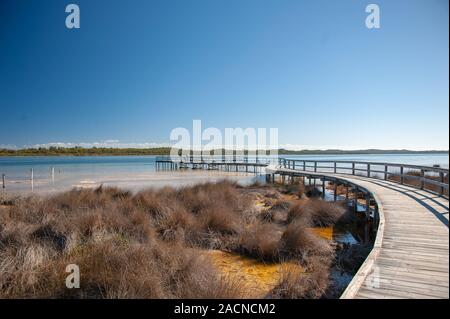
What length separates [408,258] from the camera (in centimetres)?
469

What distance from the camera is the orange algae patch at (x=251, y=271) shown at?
520cm

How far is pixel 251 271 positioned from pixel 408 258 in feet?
9.39

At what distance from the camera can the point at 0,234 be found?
6.92 m

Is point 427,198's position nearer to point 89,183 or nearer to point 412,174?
point 412,174

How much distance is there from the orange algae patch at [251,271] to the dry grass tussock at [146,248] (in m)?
0.23

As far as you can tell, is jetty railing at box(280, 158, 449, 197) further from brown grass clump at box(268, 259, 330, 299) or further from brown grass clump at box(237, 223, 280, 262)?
brown grass clump at box(268, 259, 330, 299)

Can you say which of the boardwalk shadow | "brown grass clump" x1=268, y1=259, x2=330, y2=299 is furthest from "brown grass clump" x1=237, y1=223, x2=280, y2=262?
the boardwalk shadow

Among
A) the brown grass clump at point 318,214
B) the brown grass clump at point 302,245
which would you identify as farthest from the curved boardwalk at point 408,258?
the brown grass clump at point 318,214

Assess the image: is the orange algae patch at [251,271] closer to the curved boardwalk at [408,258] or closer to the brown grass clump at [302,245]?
the brown grass clump at [302,245]

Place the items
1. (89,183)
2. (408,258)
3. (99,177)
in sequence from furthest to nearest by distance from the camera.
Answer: (99,177), (89,183), (408,258)

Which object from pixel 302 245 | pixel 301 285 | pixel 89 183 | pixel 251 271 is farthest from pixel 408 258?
pixel 89 183

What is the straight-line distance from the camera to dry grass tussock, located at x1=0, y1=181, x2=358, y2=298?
4.57 m

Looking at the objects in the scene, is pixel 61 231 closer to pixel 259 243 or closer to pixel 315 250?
pixel 259 243
